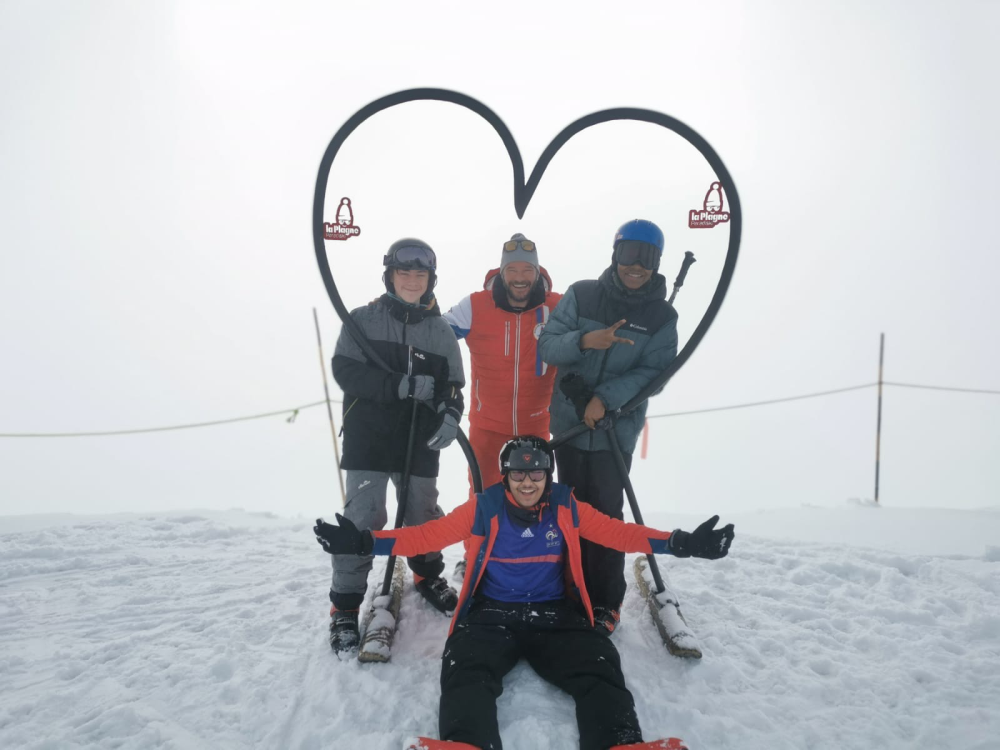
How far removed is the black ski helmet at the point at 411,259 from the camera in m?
2.99

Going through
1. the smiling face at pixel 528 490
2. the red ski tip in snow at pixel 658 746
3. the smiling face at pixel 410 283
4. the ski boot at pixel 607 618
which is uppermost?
the smiling face at pixel 410 283

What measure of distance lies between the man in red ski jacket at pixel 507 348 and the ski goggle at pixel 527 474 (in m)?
0.65

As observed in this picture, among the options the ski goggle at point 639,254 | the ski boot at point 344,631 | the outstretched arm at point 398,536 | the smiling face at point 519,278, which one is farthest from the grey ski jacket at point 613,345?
the ski boot at point 344,631

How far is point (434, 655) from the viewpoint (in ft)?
9.31

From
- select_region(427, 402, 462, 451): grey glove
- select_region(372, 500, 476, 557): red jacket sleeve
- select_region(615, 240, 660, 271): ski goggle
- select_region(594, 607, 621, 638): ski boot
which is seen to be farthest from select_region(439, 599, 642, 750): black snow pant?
select_region(615, 240, 660, 271): ski goggle

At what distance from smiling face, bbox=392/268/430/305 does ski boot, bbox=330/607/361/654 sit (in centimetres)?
172

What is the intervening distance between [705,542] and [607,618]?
0.80m

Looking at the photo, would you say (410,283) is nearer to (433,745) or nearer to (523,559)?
(523,559)

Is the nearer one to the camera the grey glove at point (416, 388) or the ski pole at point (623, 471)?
the grey glove at point (416, 388)

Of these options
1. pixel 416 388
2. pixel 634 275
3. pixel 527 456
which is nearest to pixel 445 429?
pixel 416 388

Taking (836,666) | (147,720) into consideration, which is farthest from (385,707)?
(836,666)

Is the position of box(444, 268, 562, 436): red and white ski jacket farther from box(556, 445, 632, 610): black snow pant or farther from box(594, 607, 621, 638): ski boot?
box(594, 607, 621, 638): ski boot

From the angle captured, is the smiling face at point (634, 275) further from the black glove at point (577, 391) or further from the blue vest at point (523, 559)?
the blue vest at point (523, 559)

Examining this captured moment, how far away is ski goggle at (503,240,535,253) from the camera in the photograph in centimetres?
326
